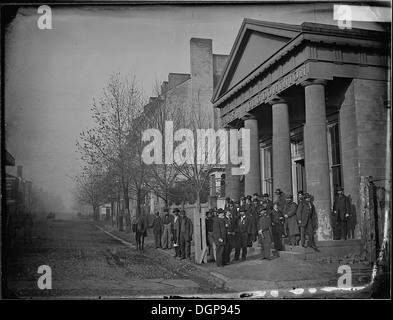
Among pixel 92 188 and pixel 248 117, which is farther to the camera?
pixel 248 117

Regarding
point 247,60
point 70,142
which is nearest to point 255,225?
point 247,60

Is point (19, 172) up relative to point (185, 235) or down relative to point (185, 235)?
up

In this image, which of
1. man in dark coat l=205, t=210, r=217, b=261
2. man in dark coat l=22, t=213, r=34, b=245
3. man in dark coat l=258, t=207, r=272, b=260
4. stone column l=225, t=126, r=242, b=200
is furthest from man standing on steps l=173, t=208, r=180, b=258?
man in dark coat l=22, t=213, r=34, b=245

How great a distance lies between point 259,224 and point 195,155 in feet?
4.59

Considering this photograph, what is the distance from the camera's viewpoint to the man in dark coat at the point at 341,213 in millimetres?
5559

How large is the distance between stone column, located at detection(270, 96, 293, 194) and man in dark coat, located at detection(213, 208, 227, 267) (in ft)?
2.92

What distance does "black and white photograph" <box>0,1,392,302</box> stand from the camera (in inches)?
211

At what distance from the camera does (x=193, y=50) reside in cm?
563

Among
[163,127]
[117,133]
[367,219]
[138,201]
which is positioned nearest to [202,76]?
[163,127]

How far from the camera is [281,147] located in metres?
6.22

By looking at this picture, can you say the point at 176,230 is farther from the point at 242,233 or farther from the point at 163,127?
the point at 163,127

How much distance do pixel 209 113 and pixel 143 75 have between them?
107 cm

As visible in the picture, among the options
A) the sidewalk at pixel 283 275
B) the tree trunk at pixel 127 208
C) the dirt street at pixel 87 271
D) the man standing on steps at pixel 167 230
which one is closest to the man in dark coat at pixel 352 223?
the sidewalk at pixel 283 275

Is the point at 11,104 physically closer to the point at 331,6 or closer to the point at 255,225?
the point at 255,225
